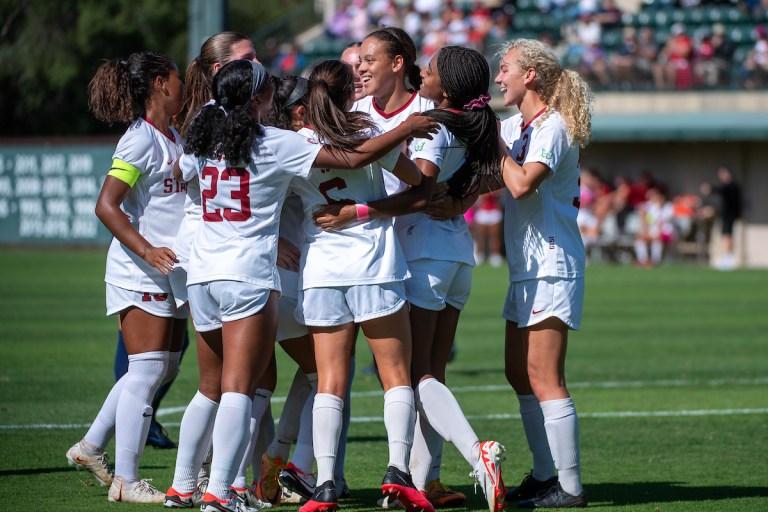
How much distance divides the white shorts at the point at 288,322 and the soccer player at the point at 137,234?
23.2 inches

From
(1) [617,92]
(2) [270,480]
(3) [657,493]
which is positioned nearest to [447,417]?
(2) [270,480]

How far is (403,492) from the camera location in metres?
5.23

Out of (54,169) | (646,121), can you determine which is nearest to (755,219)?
(646,121)

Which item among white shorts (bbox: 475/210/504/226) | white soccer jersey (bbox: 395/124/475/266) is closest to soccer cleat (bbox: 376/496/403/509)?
white soccer jersey (bbox: 395/124/475/266)

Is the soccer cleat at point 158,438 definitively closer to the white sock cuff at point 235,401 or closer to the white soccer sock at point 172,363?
the white soccer sock at point 172,363

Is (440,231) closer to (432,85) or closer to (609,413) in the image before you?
(432,85)

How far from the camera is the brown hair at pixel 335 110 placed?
5270mm

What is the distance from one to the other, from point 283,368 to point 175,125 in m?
5.54

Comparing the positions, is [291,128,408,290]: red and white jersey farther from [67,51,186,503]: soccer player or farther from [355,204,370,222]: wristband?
[67,51,186,503]: soccer player

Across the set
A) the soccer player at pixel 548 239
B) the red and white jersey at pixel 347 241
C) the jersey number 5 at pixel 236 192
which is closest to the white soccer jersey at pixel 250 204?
the jersey number 5 at pixel 236 192

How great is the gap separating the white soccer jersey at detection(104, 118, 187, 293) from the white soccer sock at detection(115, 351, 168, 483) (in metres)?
0.38

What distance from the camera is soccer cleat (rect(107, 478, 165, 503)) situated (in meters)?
5.76

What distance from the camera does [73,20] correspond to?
1331 inches

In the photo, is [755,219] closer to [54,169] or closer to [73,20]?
[54,169]
